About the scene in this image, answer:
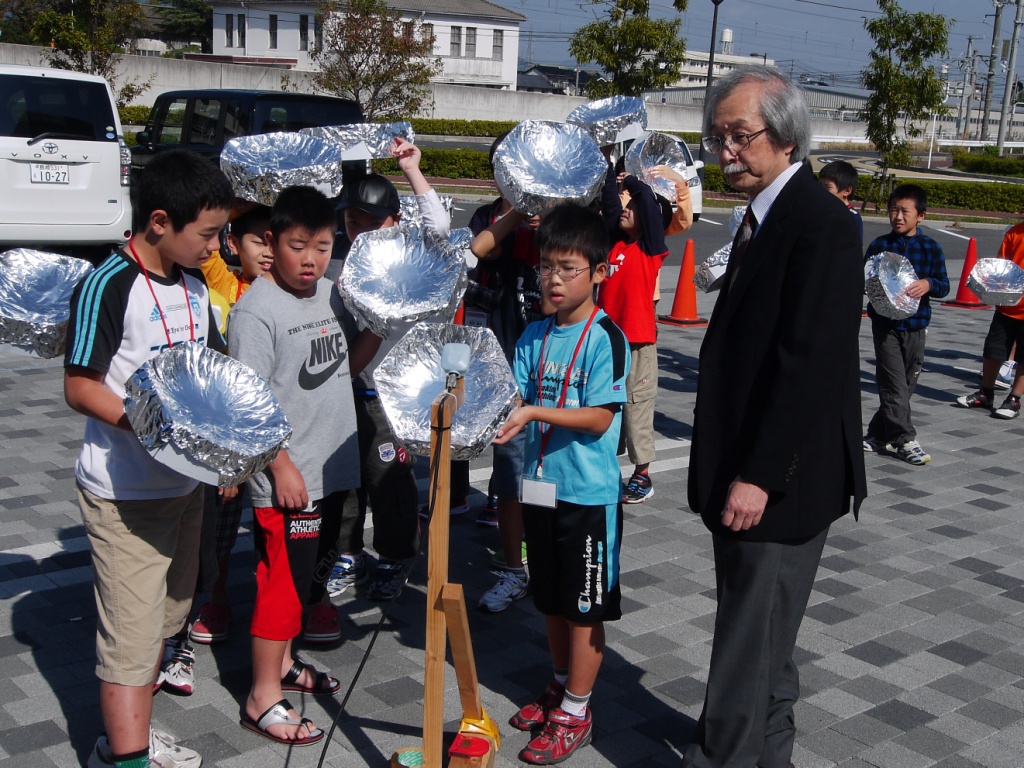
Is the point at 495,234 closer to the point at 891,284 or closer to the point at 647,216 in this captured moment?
the point at 647,216

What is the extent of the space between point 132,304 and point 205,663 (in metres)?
1.51

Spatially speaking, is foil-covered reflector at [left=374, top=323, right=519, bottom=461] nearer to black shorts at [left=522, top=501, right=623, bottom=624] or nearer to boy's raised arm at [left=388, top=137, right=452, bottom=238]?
black shorts at [left=522, top=501, right=623, bottom=624]

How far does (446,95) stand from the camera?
152ft

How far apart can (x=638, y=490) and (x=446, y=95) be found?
43.1m

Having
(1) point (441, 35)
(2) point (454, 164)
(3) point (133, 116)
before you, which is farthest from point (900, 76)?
(1) point (441, 35)

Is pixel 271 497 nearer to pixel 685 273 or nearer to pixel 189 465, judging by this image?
pixel 189 465

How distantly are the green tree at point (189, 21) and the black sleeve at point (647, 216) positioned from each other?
71639 millimetres

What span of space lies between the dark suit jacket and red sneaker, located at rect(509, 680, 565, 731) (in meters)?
0.89

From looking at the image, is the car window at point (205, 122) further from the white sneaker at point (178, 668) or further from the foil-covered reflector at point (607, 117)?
the white sneaker at point (178, 668)

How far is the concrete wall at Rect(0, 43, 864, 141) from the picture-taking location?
1410 inches

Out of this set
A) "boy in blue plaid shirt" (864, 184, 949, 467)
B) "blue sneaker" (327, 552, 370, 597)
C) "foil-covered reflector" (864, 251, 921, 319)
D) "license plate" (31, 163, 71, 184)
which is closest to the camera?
"blue sneaker" (327, 552, 370, 597)

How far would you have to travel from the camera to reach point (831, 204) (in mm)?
2629

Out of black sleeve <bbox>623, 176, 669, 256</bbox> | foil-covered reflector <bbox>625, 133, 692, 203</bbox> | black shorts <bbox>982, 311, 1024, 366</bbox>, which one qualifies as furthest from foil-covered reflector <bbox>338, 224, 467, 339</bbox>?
black shorts <bbox>982, 311, 1024, 366</bbox>

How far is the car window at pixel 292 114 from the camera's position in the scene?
11.5m
